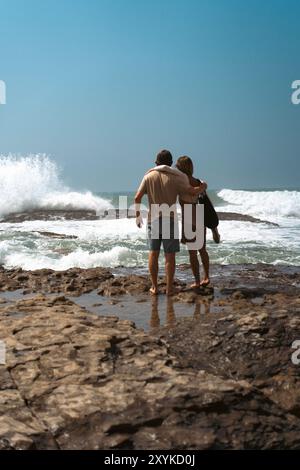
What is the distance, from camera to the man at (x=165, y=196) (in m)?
6.25

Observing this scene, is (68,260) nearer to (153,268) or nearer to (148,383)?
(153,268)

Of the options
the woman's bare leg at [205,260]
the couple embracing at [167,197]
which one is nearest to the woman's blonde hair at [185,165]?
the couple embracing at [167,197]

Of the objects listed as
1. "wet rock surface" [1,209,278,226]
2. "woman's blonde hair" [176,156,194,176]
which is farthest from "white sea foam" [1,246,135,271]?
"wet rock surface" [1,209,278,226]

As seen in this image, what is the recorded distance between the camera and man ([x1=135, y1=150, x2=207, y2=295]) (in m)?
6.25

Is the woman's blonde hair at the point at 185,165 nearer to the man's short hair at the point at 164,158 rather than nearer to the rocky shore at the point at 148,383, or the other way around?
the man's short hair at the point at 164,158

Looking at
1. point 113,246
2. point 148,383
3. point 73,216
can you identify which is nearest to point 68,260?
point 113,246

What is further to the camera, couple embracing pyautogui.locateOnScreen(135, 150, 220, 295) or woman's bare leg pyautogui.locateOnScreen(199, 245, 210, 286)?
woman's bare leg pyautogui.locateOnScreen(199, 245, 210, 286)

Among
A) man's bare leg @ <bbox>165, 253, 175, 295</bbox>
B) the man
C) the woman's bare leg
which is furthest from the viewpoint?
the woman's bare leg

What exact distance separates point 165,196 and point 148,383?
3.82 m

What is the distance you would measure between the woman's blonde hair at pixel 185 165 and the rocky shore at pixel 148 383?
8.23 ft

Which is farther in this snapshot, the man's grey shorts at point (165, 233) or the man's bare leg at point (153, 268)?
the man's bare leg at point (153, 268)

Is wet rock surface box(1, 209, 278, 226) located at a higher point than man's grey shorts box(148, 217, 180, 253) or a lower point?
lower

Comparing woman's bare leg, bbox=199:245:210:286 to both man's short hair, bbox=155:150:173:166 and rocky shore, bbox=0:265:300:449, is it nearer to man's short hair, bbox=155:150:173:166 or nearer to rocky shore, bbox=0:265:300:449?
man's short hair, bbox=155:150:173:166
